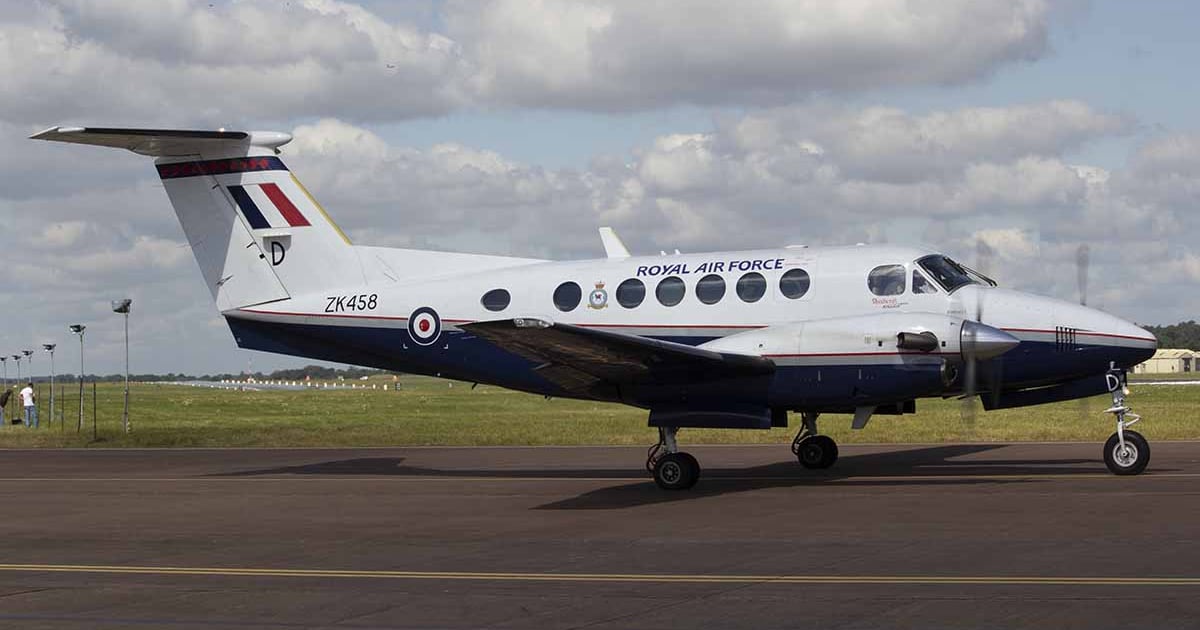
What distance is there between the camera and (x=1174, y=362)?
17362 cm

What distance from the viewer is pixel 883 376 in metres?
18.0

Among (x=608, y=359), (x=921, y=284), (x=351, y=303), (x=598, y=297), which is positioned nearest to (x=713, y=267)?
(x=598, y=297)

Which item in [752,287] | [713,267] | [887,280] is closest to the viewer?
[887,280]

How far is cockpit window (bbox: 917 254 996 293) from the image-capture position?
18.9 m

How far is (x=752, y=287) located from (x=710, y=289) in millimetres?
685

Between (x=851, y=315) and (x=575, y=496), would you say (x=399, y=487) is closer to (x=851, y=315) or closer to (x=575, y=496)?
(x=575, y=496)

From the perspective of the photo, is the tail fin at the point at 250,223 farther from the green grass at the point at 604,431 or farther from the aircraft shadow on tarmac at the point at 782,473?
the green grass at the point at 604,431

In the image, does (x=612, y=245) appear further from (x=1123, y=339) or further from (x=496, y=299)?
(x=1123, y=339)

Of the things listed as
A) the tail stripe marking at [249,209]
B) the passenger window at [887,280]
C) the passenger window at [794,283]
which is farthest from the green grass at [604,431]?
the tail stripe marking at [249,209]

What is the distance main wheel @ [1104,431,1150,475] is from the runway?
1.16 feet

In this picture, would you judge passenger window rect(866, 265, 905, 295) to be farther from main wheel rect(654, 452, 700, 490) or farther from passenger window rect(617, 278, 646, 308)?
main wheel rect(654, 452, 700, 490)

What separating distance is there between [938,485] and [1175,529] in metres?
5.79

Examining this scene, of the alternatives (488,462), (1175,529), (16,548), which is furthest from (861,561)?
(488,462)

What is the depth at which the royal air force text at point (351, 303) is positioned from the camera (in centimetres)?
2223
